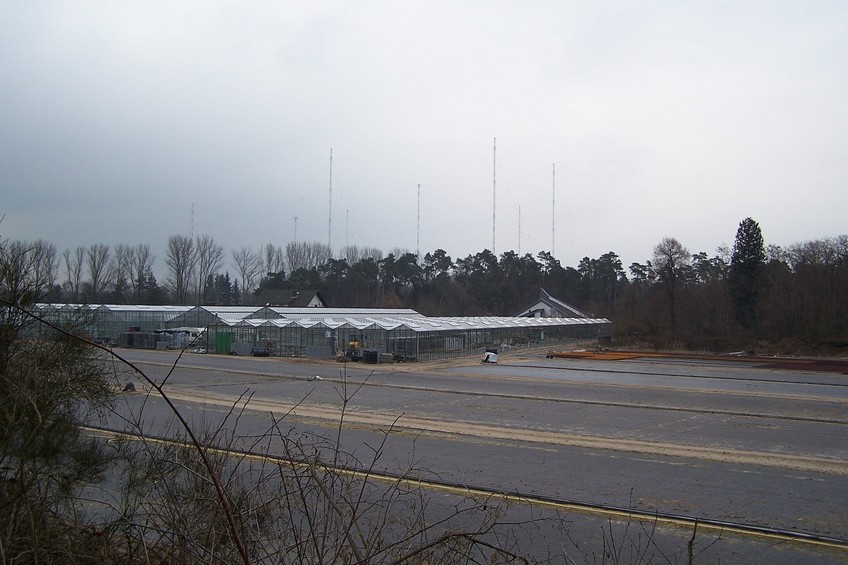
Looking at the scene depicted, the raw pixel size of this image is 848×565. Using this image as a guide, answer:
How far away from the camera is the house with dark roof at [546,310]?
10675 centimetres

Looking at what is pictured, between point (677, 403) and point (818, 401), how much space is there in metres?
6.91

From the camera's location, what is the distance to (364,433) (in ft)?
59.5

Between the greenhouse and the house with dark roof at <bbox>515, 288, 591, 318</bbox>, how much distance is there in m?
31.7

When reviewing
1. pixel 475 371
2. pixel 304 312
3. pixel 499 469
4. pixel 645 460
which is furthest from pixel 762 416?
pixel 304 312

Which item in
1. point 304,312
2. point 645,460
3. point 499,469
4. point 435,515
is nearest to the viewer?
point 435,515

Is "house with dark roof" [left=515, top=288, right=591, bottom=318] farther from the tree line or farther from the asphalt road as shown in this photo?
the asphalt road

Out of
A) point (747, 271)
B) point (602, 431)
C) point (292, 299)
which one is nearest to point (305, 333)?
point (602, 431)

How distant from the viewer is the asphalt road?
11656 millimetres

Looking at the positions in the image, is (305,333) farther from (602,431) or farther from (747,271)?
(747,271)

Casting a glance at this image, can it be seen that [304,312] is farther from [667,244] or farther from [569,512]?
[569,512]

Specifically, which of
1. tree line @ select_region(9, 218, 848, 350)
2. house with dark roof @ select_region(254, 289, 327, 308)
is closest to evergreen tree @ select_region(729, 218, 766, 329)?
tree line @ select_region(9, 218, 848, 350)

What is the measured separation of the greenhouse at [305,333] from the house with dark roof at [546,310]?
31.7m

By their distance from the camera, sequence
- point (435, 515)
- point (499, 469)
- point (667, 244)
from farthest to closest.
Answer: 1. point (667, 244)
2. point (499, 469)
3. point (435, 515)

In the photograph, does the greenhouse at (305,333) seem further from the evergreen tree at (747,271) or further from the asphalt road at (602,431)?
the evergreen tree at (747,271)
